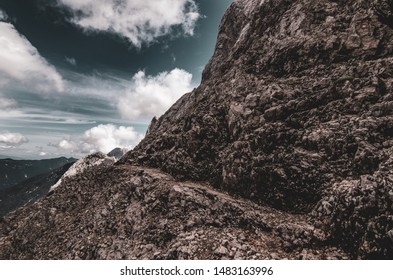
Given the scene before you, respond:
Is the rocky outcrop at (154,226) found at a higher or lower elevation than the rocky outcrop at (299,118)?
lower

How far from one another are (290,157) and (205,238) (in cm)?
1012

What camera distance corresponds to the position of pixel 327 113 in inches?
936

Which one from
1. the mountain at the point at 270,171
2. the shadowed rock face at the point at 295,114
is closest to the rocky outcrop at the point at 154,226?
the mountain at the point at 270,171

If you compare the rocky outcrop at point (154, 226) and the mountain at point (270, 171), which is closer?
the mountain at point (270, 171)

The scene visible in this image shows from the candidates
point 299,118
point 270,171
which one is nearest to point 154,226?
point 270,171

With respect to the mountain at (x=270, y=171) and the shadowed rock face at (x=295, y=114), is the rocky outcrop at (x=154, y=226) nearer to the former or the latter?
the mountain at (x=270, y=171)

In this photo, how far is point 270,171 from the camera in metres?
23.1

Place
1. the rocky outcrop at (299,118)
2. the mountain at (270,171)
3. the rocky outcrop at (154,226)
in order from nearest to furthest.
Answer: the mountain at (270,171)
the rocky outcrop at (154,226)
the rocky outcrop at (299,118)

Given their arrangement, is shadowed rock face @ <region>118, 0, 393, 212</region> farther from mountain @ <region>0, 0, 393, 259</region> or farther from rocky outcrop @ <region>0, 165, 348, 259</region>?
rocky outcrop @ <region>0, 165, 348, 259</region>

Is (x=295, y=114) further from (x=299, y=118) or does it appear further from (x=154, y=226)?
(x=154, y=226)

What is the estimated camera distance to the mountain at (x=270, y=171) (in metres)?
17.5

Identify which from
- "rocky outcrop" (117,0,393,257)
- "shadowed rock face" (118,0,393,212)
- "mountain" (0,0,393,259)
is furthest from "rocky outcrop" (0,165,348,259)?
"shadowed rock face" (118,0,393,212)

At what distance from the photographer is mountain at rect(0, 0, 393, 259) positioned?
57.3ft
